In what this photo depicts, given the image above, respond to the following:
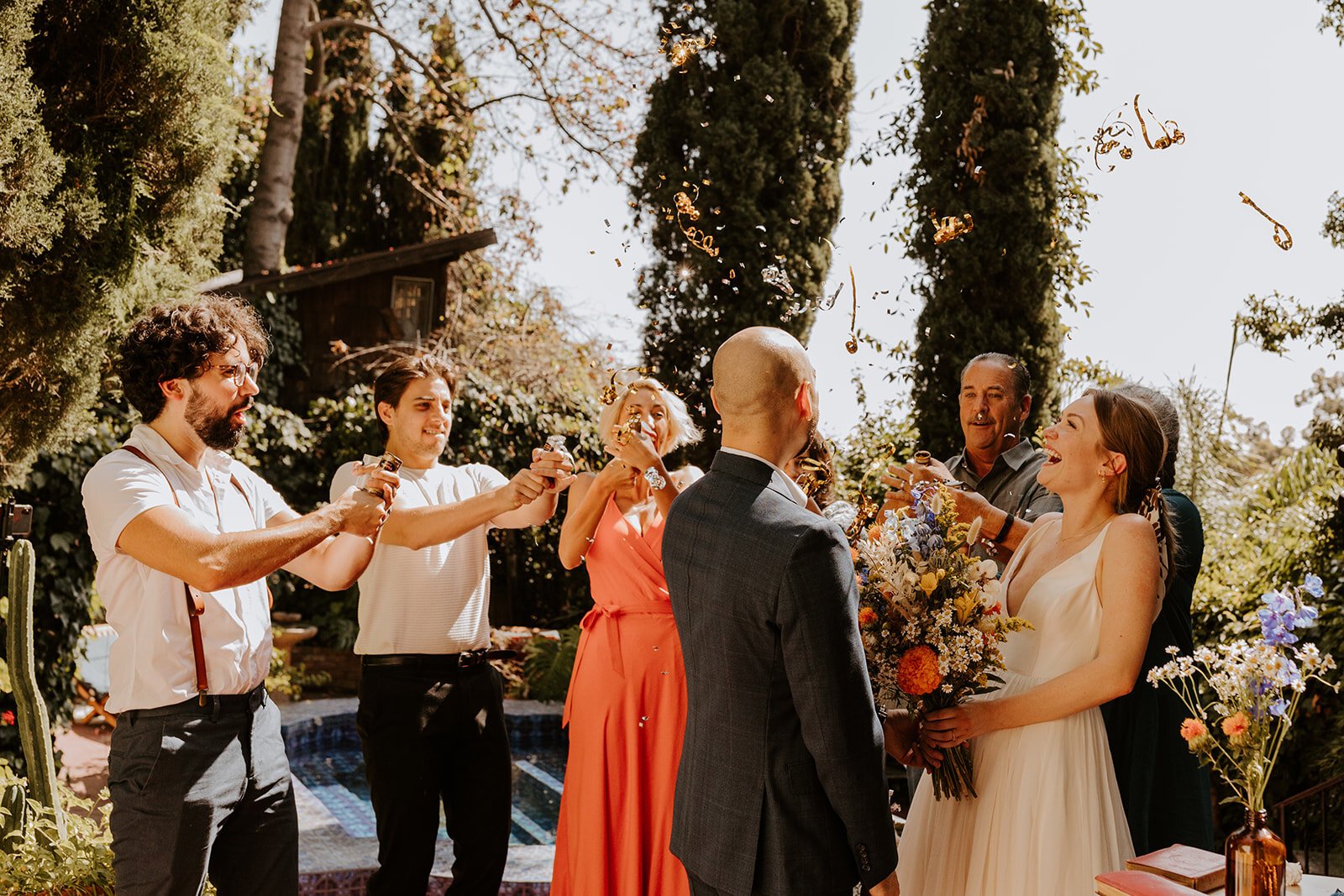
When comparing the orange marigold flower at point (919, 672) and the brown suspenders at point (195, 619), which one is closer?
the orange marigold flower at point (919, 672)

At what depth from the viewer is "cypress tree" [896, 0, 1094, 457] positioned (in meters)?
7.74

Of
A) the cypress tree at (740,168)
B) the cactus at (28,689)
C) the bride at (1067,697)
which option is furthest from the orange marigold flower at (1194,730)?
the cypress tree at (740,168)

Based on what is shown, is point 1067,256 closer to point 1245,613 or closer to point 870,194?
point 870,194

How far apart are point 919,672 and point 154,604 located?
191 centimetres

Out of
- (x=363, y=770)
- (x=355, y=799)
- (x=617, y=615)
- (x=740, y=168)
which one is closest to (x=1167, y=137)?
(x=617, y=615)

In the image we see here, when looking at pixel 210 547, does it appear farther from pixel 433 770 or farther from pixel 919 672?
pixel 919 672

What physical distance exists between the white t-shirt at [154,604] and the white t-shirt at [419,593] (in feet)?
2.70

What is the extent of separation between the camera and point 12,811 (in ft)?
13.3

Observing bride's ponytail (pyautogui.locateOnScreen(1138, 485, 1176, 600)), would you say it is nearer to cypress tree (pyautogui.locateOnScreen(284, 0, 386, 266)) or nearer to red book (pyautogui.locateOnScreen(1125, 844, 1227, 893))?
red book (pyautogui.locateOnScreen(1125, 844, 1227, 893))

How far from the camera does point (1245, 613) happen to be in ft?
19.0

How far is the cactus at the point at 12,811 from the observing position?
4004mm

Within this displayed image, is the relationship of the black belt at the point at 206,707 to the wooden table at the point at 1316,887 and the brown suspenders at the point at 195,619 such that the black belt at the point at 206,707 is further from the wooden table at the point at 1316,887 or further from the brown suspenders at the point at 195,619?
the wooden table at the point at 1316,887

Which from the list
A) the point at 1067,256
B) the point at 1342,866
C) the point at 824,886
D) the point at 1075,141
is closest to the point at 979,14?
the point at 1075,141

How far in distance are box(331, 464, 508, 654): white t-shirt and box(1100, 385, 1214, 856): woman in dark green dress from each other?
2.08m
